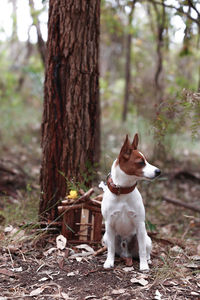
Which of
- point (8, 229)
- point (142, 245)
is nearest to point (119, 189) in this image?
point (142, 245)

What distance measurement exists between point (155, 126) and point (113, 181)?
40.7 inches

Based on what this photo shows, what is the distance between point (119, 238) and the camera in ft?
10.6

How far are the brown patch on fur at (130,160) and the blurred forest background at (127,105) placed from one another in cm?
81

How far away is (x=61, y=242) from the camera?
350 centimetres

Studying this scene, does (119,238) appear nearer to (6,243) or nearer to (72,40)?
(6,243)

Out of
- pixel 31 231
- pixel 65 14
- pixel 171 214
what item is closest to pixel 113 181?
pixel 31 231

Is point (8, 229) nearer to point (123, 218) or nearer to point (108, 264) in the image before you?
point (108, 264)

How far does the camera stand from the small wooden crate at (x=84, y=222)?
3.57m

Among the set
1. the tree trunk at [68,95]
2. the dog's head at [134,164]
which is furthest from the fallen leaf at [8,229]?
the dog's head at [134,164]

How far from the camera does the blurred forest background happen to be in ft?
13.5

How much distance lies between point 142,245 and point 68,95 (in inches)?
69.7

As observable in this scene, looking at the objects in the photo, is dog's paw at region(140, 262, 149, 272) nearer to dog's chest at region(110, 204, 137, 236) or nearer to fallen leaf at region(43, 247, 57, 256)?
dog's chest at region(110, 204, 137, 236)

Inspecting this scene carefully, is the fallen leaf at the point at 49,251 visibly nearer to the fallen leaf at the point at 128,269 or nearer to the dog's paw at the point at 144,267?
the fallen leaf at the point at 128,269

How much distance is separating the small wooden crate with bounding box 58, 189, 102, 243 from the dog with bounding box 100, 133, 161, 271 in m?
0.47
